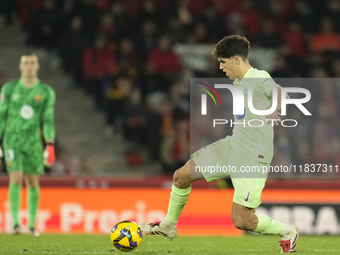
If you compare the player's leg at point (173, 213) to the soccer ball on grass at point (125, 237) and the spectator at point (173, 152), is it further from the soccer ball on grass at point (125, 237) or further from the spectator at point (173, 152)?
the spectator at point (173, 152)

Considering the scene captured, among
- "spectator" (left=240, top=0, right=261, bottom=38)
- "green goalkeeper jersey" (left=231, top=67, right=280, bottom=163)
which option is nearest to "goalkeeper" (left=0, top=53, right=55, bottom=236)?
"green goalkeeper jersey" (left=231, top=67, right=280, bottom=163)

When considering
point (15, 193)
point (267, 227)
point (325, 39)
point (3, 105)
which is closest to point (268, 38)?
point (325, 39)

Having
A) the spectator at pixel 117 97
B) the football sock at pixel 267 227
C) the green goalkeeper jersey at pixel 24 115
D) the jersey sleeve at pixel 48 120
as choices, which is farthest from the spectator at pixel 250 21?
the football sock at pixel 267 227

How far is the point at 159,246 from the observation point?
6.54 meters

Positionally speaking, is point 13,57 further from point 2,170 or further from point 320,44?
point 320,44

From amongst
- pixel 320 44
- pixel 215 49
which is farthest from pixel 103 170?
pixel 215 49

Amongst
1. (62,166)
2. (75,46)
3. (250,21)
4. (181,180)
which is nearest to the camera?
(181,180)

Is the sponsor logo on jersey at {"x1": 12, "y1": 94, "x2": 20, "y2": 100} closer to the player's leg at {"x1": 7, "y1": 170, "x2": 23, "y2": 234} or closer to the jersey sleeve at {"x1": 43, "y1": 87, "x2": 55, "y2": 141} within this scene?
the jersey sleeve at {"x1": 43, "y1": 87, "x2": 55, "y2": 141}

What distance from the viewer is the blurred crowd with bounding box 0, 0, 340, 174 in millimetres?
10836

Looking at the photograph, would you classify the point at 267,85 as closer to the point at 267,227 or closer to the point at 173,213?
→ the point at 267,227

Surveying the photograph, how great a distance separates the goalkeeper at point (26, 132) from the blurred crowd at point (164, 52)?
3329mm

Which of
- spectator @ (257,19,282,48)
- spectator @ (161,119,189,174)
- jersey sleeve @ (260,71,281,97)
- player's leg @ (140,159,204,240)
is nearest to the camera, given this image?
jersey sleeve @ (260,71,281,97)

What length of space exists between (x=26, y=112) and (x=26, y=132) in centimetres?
25

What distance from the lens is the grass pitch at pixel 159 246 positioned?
595 centimetres
